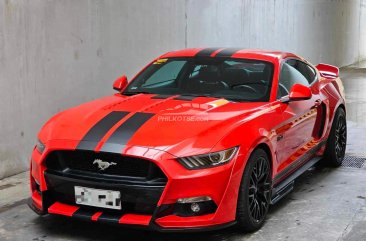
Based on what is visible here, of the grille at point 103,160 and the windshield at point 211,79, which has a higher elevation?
the windshield at point 211,79

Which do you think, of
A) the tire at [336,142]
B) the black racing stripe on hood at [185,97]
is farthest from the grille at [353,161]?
the black racing stripe on hood at [185,97]

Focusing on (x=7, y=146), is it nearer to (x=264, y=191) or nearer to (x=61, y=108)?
(x=61, y=108)

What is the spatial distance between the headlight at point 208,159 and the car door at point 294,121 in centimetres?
81

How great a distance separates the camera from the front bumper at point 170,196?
341cm

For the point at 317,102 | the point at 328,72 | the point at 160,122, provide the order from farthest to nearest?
the point at 328,72
the point at 317,102
the point at 160,122

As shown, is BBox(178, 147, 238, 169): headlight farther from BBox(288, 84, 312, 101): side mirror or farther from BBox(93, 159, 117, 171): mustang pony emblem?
BBox(288, 84, 312, 101): side mirror

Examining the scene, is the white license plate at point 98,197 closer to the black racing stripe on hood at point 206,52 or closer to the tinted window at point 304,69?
the black racing stripe on hood at point 206,52

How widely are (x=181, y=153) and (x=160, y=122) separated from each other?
0.44 metres

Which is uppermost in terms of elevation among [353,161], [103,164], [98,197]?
[103,164]

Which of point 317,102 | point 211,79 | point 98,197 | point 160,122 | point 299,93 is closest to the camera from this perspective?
point 98,197

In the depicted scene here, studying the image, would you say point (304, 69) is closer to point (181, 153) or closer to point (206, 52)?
point (206, 52)

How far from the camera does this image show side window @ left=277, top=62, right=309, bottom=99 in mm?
4773

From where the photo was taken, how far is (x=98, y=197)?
11.6 feet

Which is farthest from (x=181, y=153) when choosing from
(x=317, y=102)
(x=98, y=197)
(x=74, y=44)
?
(x=74, y=44)
